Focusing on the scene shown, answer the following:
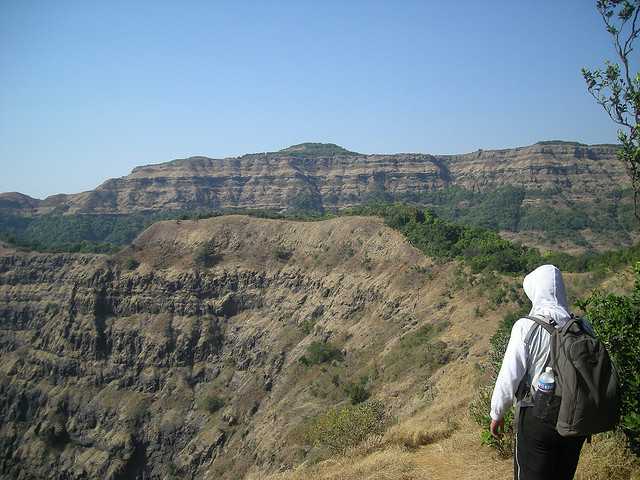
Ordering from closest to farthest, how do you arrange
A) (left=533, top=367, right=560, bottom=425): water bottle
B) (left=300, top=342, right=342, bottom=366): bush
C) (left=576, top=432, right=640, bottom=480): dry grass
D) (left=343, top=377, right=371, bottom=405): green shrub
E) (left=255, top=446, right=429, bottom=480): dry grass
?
(left=533, top=367, right=560, bottom=425): water bottle → (left=576, top=432, right=640, bottom=480): dry grass → (left=255, top=446, right=429, bottom=480): dry grass → (left=343, top=377, right=371, bottom=405): green shrub → (left=300, top=342, right=342, bottom=366): bush

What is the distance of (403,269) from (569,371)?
35.1 m

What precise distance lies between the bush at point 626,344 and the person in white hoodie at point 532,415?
5.37ft

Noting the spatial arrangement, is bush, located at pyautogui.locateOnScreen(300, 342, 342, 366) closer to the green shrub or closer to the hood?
the green shrub

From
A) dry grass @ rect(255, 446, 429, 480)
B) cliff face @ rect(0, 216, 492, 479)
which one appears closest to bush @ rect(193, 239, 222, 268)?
cliff face @ rect(0, 216, 492, 479)

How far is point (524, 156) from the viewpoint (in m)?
120

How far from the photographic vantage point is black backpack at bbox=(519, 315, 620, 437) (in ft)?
10.4

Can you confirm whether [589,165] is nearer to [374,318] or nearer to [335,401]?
[374,318]

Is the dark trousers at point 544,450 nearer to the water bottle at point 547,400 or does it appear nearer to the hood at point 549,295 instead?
the water bottle at point 547,400

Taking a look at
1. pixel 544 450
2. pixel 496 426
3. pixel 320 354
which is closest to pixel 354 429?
pixel 496 426

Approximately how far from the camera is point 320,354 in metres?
36.2

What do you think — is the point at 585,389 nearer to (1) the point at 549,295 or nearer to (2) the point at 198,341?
(1) the point at 549,295

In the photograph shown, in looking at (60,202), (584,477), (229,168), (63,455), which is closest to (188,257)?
(63,455)

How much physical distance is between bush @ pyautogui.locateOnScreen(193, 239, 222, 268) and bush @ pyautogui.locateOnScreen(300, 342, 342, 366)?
19487 millimetres

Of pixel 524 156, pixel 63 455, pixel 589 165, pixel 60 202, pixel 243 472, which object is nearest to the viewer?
pixel 243 472
